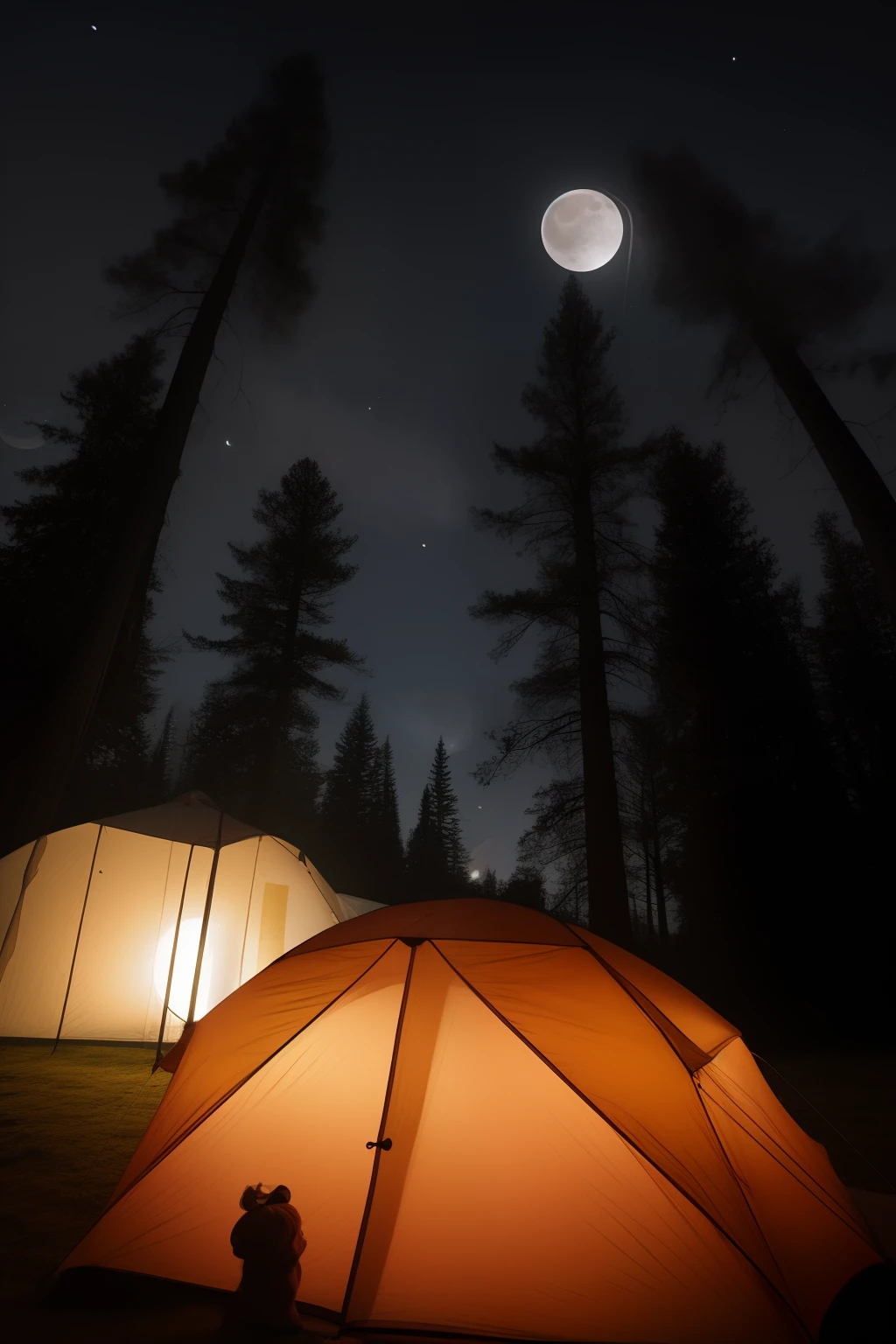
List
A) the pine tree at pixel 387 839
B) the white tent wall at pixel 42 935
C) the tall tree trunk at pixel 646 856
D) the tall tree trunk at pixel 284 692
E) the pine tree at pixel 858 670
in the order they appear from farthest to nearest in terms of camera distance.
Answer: the pine tree at pixel 387 839, the tall tree trunk at pixel 646 856, the tall tree trunk at pixel 284 692, the pine tree at pixel 858 670, the white tent wall at pixel 42 935

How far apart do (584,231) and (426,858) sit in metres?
37.8

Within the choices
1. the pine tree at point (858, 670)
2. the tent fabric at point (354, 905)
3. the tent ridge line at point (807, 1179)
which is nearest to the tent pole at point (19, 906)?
the tent fabric at point (354, 905)

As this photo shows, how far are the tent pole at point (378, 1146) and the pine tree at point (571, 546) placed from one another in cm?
664

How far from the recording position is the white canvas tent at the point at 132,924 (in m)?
6.90

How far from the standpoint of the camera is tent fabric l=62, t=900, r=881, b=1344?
7.35 feet

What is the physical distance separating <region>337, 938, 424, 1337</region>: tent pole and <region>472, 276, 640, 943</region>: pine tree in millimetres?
6643

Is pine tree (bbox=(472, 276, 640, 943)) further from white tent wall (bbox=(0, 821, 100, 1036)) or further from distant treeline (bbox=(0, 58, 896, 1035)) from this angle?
white tent wall (bbox=(0, 821, 100, 1036))

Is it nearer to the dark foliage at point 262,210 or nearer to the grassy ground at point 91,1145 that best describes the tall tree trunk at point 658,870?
the grassy ground at point 91,1145

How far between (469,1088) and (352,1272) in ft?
2.58

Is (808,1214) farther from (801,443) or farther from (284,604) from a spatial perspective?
(284,604)

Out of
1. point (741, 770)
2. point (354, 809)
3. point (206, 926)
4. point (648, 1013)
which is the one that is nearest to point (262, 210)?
point (206, 926)

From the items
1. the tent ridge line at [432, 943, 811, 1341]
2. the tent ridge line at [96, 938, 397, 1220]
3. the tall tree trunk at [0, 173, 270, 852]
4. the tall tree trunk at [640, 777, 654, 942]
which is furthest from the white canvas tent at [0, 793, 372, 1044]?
the tall tree trunk at [640, 777, 654, 942]

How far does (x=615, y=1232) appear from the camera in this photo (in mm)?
2385

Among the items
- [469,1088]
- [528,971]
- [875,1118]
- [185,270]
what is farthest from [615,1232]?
[185,270]
